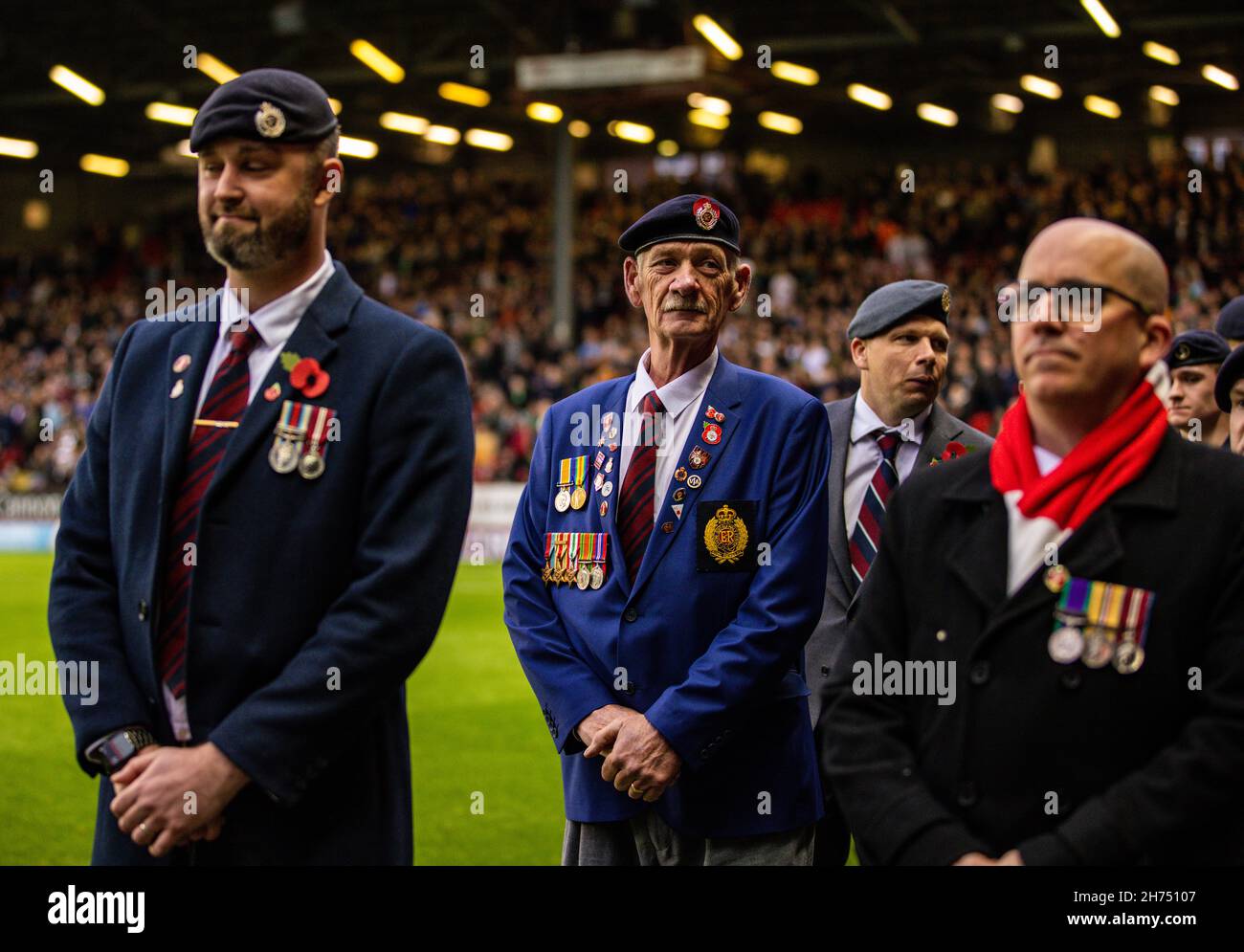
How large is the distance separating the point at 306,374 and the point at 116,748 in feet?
2.66

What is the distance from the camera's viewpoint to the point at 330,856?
2.94 metres

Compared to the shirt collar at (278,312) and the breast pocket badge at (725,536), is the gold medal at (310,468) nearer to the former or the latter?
the shirt collar at (278,312)

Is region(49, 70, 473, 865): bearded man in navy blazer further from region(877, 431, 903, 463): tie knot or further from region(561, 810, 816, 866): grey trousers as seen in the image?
region(877, 431, 903, 463): tie knot

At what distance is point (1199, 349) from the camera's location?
220 inches

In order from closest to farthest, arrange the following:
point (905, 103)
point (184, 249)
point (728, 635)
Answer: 1. point (728, 635)
2. point (905, 103)
3. point (184, 249)

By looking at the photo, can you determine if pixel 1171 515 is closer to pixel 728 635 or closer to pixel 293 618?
pixel 728 635

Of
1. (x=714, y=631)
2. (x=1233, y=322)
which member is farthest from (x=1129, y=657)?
(x=1233, y=322)

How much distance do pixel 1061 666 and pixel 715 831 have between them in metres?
1.27

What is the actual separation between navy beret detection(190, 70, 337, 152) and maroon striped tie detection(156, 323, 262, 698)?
51cm

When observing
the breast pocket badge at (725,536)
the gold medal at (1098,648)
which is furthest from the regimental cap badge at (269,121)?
the gold medal at (1098,648)

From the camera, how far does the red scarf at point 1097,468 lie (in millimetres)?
2586

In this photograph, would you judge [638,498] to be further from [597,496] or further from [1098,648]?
[1098,648]

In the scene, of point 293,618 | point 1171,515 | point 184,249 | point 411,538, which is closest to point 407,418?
point 411,538
